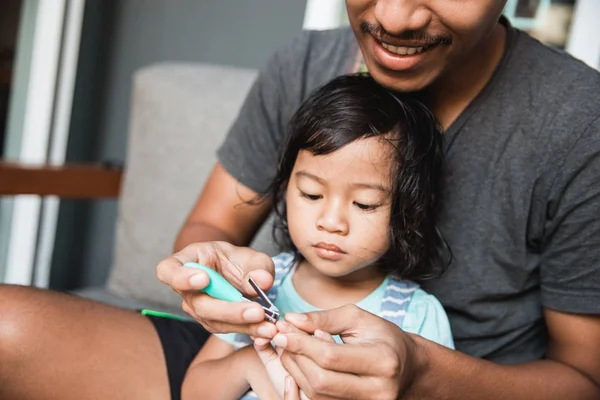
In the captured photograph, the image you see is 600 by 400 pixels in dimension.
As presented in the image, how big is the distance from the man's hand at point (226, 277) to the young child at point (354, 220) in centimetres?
10

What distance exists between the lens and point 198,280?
0.91 metres

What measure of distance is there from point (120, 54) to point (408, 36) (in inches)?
68.0

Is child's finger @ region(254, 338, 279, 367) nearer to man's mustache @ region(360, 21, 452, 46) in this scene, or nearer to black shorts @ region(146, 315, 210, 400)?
black shorts @ region(146, 315, 210, 400)

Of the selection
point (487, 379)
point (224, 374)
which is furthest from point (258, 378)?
point (487, 379)

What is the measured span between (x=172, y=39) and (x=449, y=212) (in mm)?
1506

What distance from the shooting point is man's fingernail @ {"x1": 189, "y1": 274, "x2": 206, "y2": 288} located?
35.7 inches

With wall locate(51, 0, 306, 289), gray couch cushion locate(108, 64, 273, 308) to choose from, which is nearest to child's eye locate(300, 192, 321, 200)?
gray couch cushion locate(108, 64, 273, 308)

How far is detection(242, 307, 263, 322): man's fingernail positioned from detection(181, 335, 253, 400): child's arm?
221mm

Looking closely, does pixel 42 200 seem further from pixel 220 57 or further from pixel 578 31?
pixel 578 31

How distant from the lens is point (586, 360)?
1.23 m

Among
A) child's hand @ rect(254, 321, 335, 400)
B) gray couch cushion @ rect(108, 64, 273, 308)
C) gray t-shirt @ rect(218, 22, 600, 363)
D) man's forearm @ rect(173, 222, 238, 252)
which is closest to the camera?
child's hand @ rect(254, 321, 335, 400)

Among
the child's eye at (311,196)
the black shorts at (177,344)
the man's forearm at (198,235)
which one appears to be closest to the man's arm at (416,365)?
the child's eye at (311,196)

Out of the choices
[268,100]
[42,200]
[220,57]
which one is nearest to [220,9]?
[220,57]

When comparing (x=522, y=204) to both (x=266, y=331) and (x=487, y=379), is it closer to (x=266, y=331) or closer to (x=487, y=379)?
(x=487, y=379)
